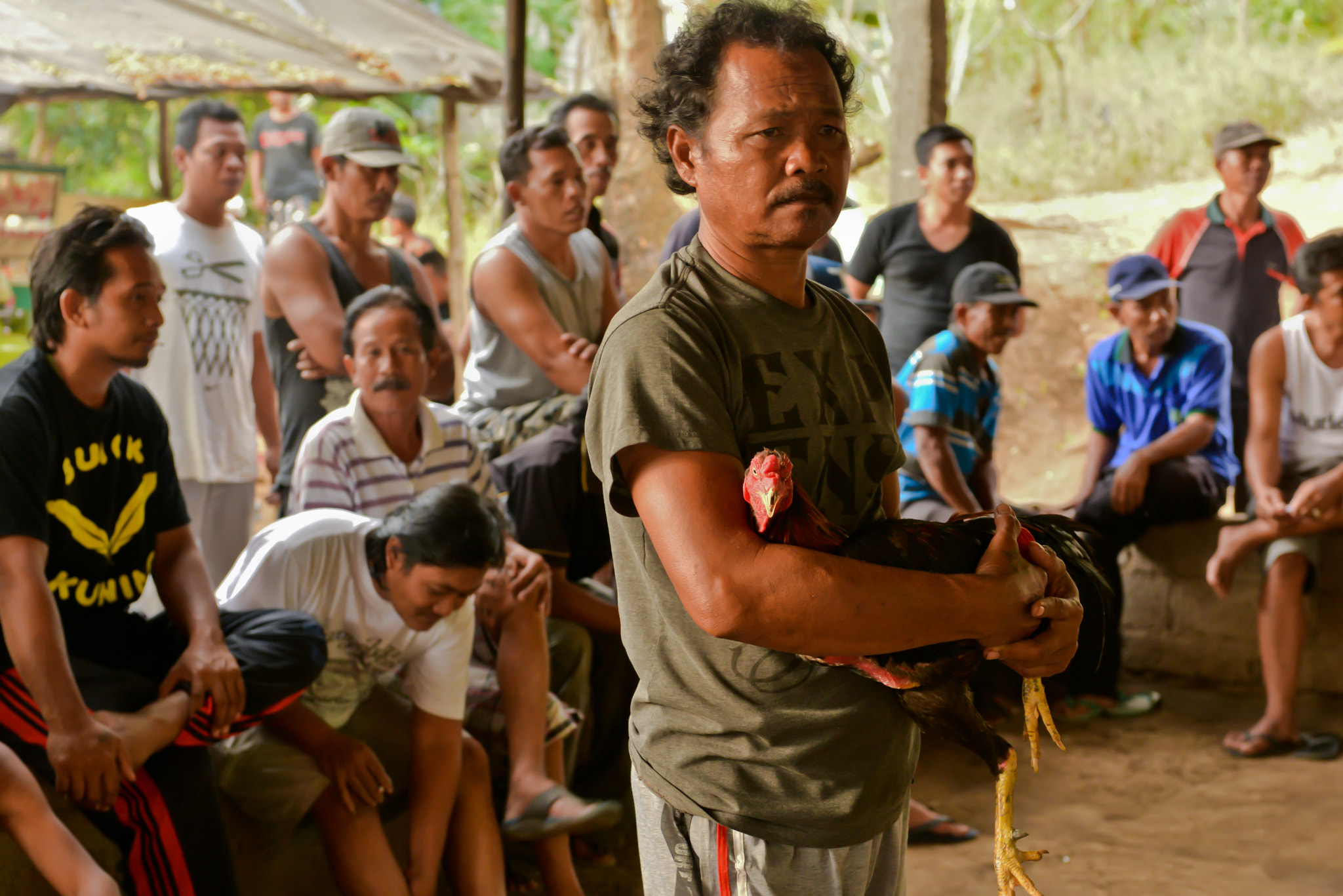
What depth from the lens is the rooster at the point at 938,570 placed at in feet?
4.44

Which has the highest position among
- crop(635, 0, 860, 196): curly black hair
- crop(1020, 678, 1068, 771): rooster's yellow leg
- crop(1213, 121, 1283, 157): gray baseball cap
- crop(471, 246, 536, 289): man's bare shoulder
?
crop(1213, 121, 1283, 157): gray baseball cap

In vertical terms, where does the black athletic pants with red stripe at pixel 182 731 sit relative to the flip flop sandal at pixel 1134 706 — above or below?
above

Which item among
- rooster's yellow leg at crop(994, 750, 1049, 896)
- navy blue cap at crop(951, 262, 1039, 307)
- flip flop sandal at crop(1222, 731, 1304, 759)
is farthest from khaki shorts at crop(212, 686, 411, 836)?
flip flop sandal at crop(1222, 731, 1304, 759)

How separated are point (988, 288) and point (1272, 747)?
2139 millimetres

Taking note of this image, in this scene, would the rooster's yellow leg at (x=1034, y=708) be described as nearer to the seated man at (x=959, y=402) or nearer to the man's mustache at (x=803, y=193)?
the man's mustache at (x=803, y=193)

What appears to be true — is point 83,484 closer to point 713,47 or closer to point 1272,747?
point 713,47

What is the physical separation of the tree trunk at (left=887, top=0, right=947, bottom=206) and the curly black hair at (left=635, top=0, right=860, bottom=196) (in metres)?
5.51

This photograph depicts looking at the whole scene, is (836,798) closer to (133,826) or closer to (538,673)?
(133,826)

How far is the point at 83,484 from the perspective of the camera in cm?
276

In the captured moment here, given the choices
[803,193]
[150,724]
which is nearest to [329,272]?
[150,724]

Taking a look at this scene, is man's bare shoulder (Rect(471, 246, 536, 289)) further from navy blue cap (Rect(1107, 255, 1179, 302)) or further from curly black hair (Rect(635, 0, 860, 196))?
navy blue cap (Rect(1107, 255, 1179, 302))

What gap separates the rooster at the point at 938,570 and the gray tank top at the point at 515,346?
234 centimetres

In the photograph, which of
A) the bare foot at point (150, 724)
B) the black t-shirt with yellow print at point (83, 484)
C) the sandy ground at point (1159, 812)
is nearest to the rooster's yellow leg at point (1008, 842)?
the bare foot at point (150, 724)

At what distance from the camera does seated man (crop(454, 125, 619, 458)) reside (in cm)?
384
